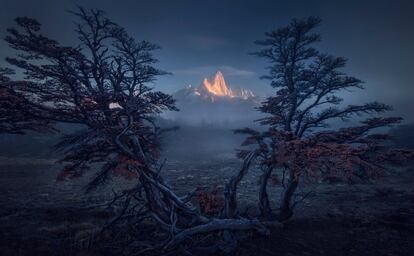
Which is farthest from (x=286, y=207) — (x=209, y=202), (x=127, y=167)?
(x=127, y=167)

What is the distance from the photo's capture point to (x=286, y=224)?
16.1 meters

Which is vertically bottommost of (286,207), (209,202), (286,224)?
(286,224)

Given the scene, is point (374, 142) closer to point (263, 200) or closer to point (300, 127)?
point (300, 127)

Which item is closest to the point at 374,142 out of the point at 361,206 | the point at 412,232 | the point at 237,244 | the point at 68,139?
the point at 412,232

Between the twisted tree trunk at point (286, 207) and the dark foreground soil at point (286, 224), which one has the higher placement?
the twisted tree trunk at point (286, 207)

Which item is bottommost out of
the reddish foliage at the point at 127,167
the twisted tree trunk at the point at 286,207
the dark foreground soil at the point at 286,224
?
the dark foreground soil at the point at 286,224

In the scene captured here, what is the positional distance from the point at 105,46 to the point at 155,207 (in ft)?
23.2

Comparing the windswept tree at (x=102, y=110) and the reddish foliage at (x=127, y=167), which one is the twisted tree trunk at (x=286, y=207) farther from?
the reddish foliage at (x=127, y=167)

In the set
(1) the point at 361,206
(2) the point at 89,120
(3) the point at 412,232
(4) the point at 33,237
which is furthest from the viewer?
(1) the point at 361,206

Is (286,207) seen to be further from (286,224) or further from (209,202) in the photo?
(209,202)

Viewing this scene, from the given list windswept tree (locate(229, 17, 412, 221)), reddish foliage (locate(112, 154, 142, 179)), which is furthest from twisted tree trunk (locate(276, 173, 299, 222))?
reddish foliage (locate(112, 154, 142, 179))

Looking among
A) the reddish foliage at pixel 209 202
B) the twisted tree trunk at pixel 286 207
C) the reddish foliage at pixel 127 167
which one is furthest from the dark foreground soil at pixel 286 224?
the reddish foliage at pixel 127 167

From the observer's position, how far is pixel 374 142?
1382cm

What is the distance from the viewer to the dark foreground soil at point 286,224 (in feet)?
40.8
